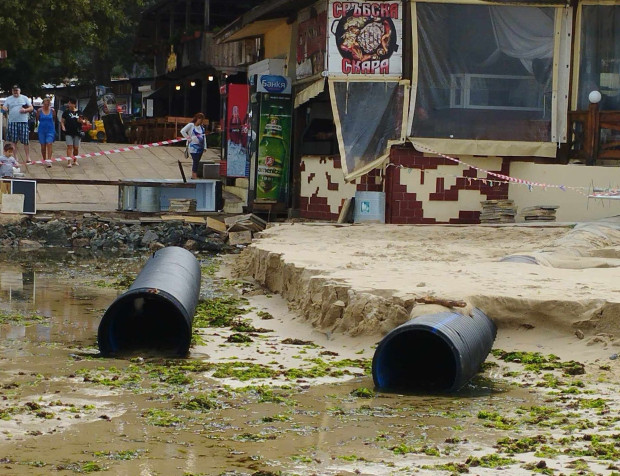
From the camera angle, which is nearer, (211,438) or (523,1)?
(211,438)

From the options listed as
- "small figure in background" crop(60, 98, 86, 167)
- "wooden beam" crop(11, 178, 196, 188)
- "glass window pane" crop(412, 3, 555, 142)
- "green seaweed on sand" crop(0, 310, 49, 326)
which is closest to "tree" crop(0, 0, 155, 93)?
"small figure in background" crop(60, 98, 86, 167)

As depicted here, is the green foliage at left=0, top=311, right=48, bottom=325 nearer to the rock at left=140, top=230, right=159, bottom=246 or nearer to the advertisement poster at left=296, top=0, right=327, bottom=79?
the rock at left=140, top=230, right=159, bottom=246

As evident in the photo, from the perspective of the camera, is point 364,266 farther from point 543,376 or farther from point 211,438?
point 211,438

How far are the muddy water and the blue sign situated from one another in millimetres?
12695

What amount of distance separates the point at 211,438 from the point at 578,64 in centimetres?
1432

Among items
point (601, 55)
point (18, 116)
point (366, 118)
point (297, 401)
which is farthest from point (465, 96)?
point (297, 401)

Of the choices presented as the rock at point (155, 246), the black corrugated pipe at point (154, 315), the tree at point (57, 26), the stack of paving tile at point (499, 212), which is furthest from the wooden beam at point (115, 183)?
the black corrugated pipe at point (154, 315)

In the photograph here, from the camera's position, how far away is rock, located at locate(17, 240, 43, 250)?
779 inches

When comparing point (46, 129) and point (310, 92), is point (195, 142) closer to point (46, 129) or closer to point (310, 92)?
point (46, 129)

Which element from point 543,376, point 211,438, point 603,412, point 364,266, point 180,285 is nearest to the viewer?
point 211,438

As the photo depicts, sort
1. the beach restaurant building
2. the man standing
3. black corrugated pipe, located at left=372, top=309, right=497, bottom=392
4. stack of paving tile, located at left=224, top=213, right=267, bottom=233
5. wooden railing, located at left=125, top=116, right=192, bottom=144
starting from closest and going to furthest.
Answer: black corrugated pipe, located at left=372, top=309, right=497, bottom=392, the beach restaurant building, stack of paving tile, located at left=224, top=213, right=267, bottom=233, the man standing, wooden railing, located at left=125, top=116, right=192, bottom=144

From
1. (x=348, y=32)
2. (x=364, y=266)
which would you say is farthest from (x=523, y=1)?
(x=364, y=266)

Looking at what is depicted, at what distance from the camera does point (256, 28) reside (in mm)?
24938

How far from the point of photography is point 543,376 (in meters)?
8.77
